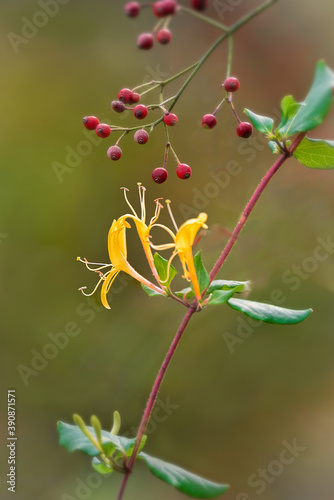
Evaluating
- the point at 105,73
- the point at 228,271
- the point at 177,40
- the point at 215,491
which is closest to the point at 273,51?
the point at 177,40

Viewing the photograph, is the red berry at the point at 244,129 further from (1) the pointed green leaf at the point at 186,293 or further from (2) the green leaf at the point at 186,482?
(2) the green leaf at the point at 186,482

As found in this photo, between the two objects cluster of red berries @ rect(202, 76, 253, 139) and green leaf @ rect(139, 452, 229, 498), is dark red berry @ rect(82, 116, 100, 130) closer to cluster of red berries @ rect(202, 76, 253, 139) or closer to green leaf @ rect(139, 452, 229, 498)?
cluster of red berries @ rect(202, 76, 253, 139)

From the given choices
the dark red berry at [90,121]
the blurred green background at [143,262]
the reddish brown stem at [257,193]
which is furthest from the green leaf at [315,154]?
the blurred green background at [143,262]

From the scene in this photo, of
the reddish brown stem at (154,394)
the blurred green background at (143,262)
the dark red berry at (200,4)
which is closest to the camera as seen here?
the dark red berry at (200,4)

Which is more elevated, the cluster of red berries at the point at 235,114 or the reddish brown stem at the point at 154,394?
the cluster of red berries at the point at 235,114

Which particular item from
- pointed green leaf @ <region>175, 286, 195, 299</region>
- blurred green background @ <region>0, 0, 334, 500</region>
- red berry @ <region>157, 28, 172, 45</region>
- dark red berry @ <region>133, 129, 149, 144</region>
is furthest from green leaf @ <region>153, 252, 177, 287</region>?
blurred green background @ <region>0, 0, 334, 500</region>
